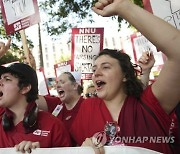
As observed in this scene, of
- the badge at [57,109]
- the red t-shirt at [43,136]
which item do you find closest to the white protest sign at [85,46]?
the badge at [57,109]

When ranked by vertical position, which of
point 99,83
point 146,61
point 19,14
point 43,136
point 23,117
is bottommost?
point 43,136

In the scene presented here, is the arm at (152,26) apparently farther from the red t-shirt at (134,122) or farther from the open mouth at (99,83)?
the open mouth at (99,83)

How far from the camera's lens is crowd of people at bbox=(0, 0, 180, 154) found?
195cm

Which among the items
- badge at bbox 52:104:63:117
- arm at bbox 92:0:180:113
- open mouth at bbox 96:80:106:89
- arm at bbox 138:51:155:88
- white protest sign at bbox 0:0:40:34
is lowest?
badge at bbox 52:104:63:117

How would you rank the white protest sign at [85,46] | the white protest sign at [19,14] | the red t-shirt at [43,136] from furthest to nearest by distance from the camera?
1. the white protest sign at [85,46]
2. the white protest sign at [19,14]
3. the red t-shirt at [43,136]

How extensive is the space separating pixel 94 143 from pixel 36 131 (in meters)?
0.70

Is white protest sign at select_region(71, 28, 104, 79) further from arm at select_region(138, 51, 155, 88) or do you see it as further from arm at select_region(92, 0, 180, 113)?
arm at select_region(92, 0, 180, 113)

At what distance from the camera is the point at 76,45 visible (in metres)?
6.52

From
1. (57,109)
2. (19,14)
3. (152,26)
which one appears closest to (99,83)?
(152,26)

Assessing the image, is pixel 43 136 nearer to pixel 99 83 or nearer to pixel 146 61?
pixel 99 83

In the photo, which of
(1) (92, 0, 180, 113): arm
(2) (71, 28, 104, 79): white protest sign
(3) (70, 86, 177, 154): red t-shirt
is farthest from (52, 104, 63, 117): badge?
(2) (71, 28, 104, 79): white protest sign

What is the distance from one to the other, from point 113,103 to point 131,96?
5.0 inches

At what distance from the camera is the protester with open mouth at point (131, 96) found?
6.34ft

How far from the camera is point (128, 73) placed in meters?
2.77
